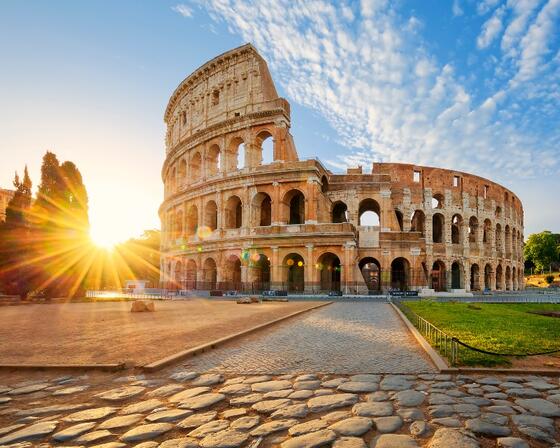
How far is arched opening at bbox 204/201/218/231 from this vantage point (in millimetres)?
35625

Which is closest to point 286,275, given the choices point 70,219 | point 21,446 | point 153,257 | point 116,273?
point 70,219

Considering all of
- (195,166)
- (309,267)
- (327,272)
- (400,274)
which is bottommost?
(400,274)

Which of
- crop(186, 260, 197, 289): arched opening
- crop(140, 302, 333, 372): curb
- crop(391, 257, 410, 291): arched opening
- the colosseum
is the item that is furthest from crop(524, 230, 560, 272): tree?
crop(140, 302, 333, 372): curb

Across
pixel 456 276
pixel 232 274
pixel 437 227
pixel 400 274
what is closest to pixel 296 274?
pixel 232 274

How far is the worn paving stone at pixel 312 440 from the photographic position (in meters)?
3.15

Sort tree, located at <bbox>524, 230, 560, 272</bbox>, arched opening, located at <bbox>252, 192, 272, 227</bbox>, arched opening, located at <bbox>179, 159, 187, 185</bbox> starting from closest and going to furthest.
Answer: arched opening, located at <bbox>252, 192, 272, 227</bbox>
arched opening, located at <bbox>179, 159, 187, 185</bbox>
tree, located at <bbox>524, 230, 560, 272</bbox>

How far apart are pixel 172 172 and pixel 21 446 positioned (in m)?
42.5

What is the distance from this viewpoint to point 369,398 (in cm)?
445

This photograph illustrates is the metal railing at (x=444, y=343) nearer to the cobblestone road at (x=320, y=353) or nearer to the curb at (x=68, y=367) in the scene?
the cobblestone road at (x=320, y=353)

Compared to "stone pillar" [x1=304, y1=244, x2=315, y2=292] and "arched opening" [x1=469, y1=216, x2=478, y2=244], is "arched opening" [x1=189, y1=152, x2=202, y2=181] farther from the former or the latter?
"arched opening" [x1=469, y1=216, x2=478, y2=244]

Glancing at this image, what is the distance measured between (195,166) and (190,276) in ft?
37.4

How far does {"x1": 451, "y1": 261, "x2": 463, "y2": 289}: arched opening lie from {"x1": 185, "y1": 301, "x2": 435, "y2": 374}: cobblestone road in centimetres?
3403

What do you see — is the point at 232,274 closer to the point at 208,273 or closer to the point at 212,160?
the point at 208,273

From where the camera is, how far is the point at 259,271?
1275 inches
